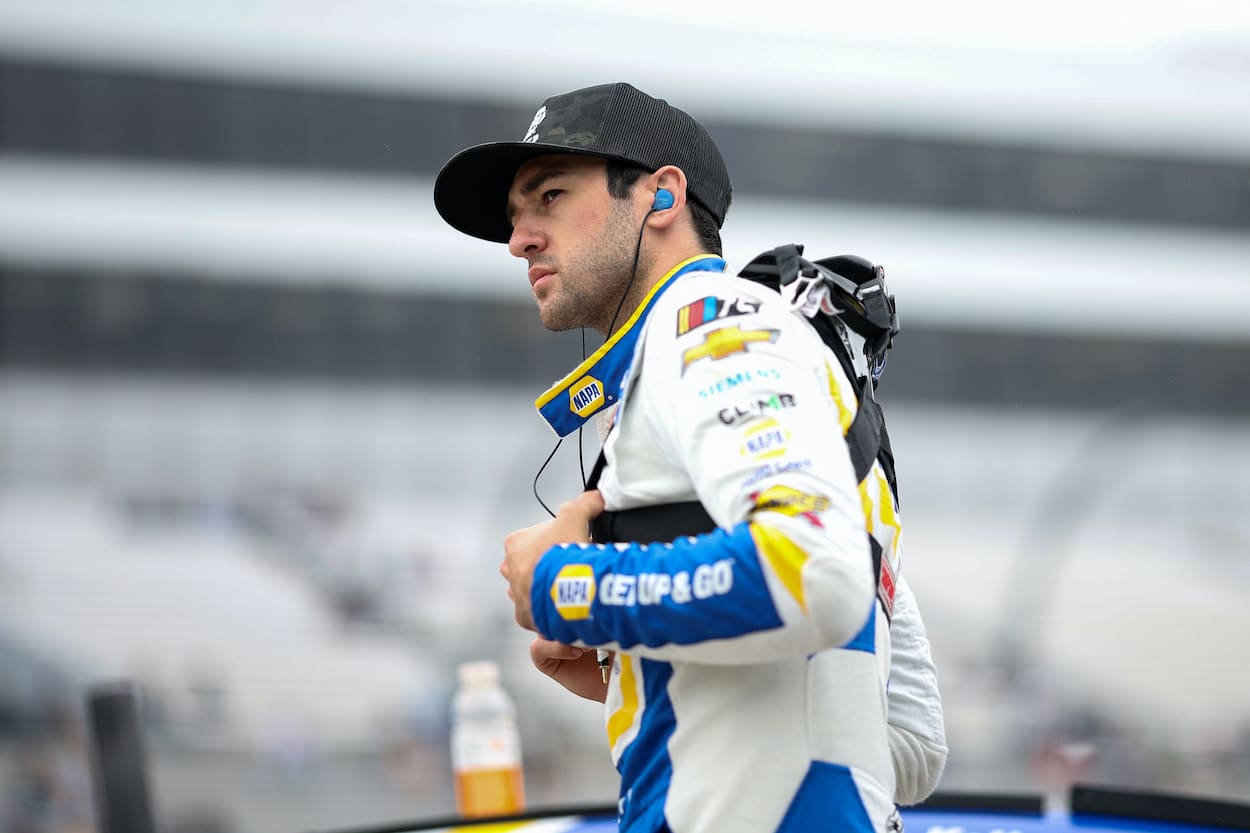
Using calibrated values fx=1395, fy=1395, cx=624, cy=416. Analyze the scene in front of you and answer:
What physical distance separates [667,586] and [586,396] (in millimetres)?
426

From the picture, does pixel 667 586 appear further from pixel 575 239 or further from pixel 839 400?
pixel 575 239

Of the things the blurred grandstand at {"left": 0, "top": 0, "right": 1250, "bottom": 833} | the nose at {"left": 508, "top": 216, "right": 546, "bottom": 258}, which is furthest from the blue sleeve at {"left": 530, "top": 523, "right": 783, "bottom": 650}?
the blurred grandstand at {"left": 0, "top": 0, "right": 1250, "bottom": 833}

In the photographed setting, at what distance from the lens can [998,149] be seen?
28094 mm

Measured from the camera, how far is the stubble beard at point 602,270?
6.00ft

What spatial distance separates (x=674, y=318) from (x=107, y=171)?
982 inches

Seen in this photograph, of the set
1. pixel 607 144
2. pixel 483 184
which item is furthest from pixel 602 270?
pixel 483 184

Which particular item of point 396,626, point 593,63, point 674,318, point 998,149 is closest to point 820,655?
point 674,318

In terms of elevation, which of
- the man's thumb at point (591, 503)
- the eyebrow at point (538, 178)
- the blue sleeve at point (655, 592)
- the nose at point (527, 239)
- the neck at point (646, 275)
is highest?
the eyebrow at point (538, 178)

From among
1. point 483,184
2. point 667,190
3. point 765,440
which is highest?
point 483,184

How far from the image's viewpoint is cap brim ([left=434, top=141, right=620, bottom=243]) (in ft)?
6.17

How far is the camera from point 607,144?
5.91ft

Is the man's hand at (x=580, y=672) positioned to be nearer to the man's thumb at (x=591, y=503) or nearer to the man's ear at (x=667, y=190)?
the man's thumb at (x=591, y=503)

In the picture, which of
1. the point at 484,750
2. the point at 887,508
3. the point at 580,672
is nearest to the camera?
the point at 887,508

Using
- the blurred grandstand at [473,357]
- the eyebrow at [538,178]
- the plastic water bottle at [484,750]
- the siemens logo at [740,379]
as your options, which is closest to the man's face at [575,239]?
the eyebrow at [538,178]
